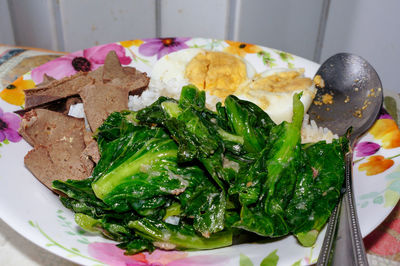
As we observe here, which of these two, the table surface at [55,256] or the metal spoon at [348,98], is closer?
the table surface at [55,256]

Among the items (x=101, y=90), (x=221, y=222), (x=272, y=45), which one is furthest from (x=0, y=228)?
(x=272, y=45)

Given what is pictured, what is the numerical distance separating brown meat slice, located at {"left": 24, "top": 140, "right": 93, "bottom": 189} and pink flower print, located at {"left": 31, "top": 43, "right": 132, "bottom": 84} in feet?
2.49

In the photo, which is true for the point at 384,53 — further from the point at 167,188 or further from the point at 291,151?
the point at 167,188

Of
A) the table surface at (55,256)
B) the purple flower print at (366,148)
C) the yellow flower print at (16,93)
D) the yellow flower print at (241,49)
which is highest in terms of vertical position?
the yellow flower print at (241,49)

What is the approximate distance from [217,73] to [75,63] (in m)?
0.93

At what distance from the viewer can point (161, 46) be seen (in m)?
2.71

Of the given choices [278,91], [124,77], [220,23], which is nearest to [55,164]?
[124,77]

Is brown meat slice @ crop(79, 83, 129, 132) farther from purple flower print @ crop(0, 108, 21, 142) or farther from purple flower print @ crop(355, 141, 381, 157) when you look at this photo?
purple flower print @ crop(355, 141, 381, 157)

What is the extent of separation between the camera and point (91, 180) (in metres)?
1.49

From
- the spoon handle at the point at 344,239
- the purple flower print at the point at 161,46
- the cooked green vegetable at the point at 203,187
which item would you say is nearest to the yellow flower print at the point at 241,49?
the purple flower print at the point at 161,46

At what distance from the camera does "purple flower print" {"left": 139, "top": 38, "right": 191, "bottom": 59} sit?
2.66 m

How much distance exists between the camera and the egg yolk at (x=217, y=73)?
237cm

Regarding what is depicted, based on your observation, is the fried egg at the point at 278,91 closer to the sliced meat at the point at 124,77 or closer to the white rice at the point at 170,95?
the white rice at the point at 170,95

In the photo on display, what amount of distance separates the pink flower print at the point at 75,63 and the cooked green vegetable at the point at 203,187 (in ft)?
3.38
